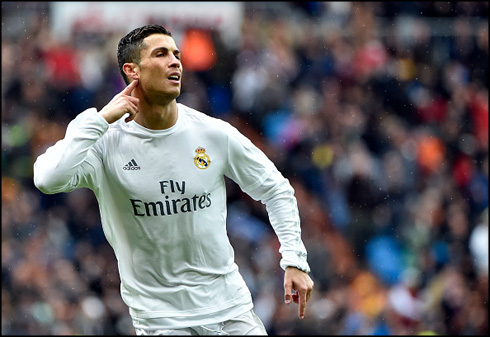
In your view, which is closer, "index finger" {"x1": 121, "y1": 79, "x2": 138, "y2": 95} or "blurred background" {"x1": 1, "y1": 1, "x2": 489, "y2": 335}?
"index finger" {"x1": 121, "y1": 79, "x2": 138, "y2": 95}

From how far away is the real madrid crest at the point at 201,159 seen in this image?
4770 millimetres

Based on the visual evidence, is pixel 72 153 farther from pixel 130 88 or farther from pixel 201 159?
pixel 201 159

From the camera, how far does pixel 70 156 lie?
4.39 m

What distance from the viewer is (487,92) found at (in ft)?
41.7

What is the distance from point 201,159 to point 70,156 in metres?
0.75

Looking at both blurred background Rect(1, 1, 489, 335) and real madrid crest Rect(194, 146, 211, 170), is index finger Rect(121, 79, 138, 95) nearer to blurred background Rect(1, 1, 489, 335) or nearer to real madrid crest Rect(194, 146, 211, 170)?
real madrid crest Rect(194, 146, 211, 170)

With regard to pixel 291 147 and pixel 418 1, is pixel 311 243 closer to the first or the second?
pixel 291 147

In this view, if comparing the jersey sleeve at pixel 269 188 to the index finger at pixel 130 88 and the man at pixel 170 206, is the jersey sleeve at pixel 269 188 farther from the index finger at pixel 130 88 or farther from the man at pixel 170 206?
the index finger at pixel 130 88

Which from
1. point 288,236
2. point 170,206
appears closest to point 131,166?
point 170,206

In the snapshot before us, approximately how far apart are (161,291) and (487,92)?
914cm

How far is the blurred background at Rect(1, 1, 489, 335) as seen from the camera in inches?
412

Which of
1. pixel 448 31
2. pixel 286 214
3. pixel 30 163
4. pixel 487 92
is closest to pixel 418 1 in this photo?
pixel 448 31

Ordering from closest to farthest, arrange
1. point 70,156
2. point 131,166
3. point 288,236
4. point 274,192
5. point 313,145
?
point 70,156 → point 131,166 → point 288,236 → point 274,192 → point 313,145

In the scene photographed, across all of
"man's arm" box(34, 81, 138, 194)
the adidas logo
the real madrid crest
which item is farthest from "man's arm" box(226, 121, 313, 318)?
"man's arm" box(34, 81, 138, 194)
